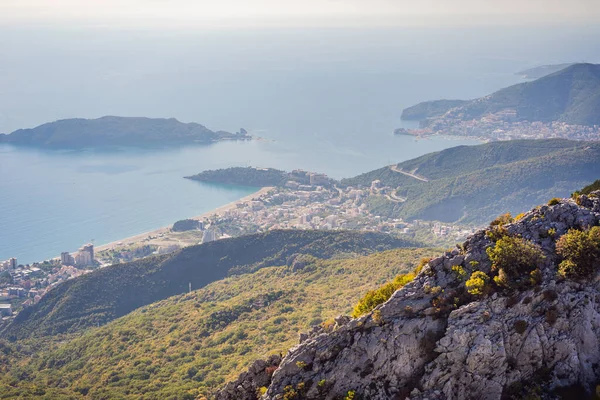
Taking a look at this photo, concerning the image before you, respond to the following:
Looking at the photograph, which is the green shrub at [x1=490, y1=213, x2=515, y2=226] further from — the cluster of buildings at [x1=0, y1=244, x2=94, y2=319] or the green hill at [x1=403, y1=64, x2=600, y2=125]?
the green hill at [x1=403, y1=64, x2=600, y2=125]

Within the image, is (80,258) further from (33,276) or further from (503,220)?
(503,220)

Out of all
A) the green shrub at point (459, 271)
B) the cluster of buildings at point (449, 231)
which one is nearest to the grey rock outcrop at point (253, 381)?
the green shrub at point (459, 271)

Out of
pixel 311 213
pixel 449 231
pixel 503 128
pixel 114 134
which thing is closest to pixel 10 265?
pixel 311 213

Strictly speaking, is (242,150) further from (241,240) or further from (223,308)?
(223,308)

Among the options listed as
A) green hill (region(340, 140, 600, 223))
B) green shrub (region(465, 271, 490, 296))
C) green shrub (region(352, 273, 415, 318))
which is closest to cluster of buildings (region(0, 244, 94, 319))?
green hill (region(340, 140, 600, 223))

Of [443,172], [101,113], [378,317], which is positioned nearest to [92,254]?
[443,172]

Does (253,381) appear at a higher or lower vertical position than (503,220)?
lower
